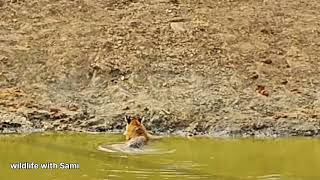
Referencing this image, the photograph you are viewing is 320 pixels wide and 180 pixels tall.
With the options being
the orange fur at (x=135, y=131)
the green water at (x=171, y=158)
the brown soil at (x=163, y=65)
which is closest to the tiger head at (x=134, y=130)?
the orange fur at (x=135, y=131)

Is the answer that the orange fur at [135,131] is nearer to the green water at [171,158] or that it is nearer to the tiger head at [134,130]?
the tiger head at [134,130]

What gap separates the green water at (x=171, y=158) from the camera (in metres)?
9.20

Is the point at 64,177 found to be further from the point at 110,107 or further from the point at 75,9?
the point at 75,9

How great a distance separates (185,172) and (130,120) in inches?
106

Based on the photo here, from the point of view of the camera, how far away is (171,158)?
401 inches

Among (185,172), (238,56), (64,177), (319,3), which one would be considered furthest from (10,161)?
(319,3)

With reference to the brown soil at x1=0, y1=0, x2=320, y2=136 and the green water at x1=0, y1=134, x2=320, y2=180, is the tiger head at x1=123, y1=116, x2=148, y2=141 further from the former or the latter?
the brown soil at x1=0, y1=0, x2=320, y2=136

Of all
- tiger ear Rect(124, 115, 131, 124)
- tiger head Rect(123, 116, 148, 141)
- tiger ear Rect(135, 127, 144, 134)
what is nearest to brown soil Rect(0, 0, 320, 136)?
tiger ear Rect(124, 115, 131, 124)

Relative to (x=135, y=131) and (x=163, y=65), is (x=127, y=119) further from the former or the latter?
(x=163, y=65)

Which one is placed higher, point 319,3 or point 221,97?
point 319,3

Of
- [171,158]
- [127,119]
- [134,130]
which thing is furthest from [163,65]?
[171,158]

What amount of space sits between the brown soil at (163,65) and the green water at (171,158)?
0.99 meters

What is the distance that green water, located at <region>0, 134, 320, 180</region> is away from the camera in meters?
9.20

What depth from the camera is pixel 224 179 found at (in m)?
9.05
